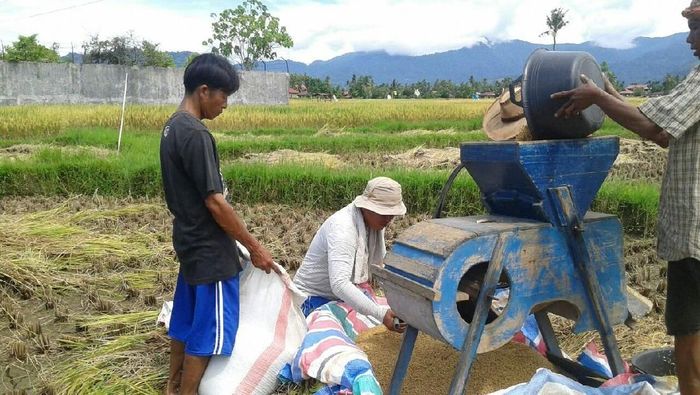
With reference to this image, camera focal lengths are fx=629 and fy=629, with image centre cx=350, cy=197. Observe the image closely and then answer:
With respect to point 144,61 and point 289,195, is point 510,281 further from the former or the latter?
point 144,61

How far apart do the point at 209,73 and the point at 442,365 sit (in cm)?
176

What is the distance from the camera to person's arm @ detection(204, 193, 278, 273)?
2.66 meters

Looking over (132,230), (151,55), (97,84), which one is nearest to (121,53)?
(151,55)

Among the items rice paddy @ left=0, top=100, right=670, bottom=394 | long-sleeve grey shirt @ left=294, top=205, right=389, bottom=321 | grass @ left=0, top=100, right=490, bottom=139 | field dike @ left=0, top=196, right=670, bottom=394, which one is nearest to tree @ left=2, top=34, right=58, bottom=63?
grass @ left=0, top=100, right=490, bottom=139

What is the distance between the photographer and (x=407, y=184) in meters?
7.39

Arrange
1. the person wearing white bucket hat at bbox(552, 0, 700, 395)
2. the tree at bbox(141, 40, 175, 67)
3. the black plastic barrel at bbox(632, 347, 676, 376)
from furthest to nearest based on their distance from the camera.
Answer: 1. the tree at bbox(141, 40, 175, 67)
2. the black plastic barrel at bbox(632, 347, 676, 376)
3. the person wearing white bucket hat at bbox(552, 0, 700, 395)

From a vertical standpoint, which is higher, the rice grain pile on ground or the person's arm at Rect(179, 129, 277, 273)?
the person's arm at Rect(179, 129, 277, 273)

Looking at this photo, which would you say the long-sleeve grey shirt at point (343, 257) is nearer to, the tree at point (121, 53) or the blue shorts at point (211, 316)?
the blue shorts at point (211, 316)

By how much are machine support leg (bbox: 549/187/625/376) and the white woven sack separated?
134cm

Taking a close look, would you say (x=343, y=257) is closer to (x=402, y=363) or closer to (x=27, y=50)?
(x=402, y=363)

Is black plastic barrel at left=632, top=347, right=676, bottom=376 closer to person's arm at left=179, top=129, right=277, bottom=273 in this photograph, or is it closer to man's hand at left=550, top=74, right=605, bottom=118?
man's hand at left=550, top=74, right=605, bottom=118

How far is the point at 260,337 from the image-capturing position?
306cm


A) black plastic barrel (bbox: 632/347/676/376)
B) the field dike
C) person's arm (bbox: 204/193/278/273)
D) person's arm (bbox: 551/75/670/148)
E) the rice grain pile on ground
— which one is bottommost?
the field dike

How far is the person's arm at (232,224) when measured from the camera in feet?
8.71
